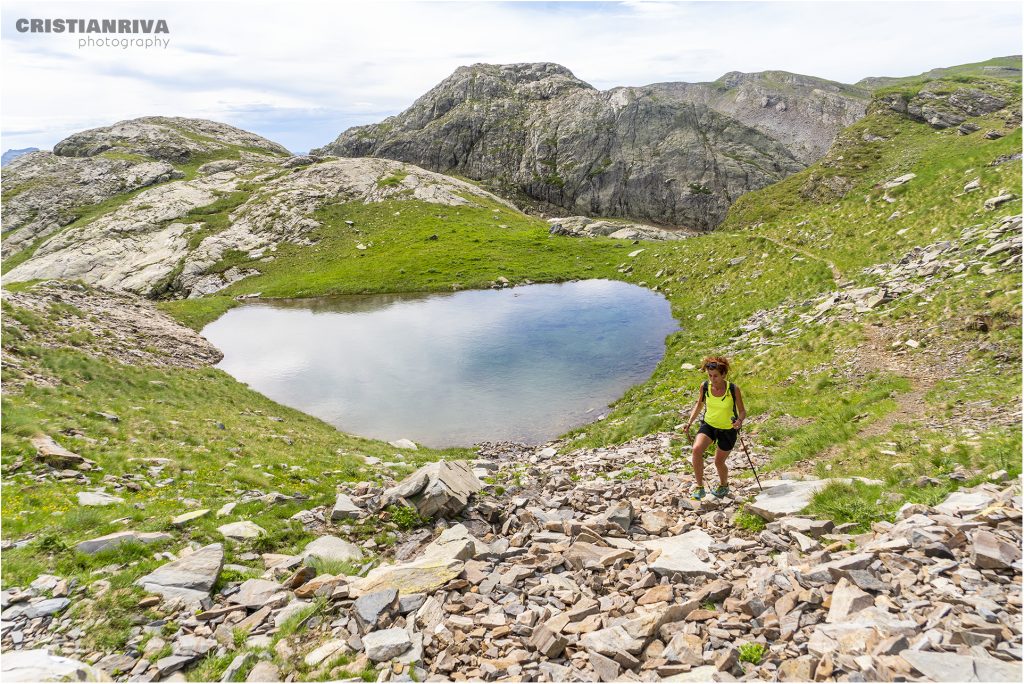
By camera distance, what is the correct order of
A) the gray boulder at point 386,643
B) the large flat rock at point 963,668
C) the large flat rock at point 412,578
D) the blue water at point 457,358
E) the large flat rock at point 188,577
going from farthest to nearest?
the blue water at point 457,358, the large flat rock at point 412,578, the large flat rock at point 188,577, the gray boulder at point 386,643, the large flat rock at point 963,668

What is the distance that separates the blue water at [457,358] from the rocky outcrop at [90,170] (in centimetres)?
11784

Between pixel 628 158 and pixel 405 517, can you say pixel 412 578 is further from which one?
pixel 628 158

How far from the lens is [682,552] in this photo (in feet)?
33.0

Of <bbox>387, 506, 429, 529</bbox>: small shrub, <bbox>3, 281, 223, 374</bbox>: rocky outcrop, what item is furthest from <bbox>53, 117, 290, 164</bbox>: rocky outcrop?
<bbox>387, 506, 429, 529</bbox>: small shrub

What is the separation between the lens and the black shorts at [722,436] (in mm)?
13414

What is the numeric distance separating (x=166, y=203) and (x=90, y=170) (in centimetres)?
5372

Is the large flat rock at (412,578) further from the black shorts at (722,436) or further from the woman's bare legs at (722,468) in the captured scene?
the black shorts at (722,436)

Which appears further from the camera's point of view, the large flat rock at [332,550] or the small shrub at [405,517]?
the small shrub at [405,517]

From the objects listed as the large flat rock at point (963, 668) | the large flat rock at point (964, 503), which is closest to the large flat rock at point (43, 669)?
the large flat rock at point (963, 668)

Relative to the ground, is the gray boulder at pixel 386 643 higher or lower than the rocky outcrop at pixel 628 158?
lower

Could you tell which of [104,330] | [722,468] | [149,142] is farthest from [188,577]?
[149,142]

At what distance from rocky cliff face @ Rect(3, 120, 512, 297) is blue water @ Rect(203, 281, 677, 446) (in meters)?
44.6

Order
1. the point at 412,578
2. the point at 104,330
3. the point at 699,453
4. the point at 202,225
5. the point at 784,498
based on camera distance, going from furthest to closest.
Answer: the point at 202,225, the point at 104,330, the point at 699,453, the point at 784,498, the point at 412,578

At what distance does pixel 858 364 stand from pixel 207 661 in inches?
946
